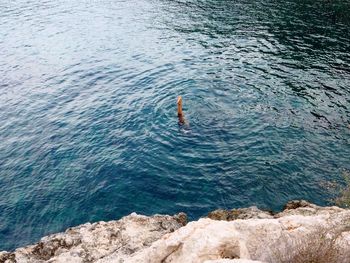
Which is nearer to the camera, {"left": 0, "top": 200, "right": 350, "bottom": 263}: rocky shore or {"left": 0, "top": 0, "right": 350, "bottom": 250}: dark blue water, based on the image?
{"left": 0, "top": 200, "right": 350, "bottom": 263}: rocky shore

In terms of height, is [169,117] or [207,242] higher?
[207,242]

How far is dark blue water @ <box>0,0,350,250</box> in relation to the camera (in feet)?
73.8

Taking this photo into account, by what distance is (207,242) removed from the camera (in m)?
10.5

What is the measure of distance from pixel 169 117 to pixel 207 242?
20.4 metres

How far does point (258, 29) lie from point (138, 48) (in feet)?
54.7

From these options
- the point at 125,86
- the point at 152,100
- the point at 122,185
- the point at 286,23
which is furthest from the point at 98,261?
the point at 286,23

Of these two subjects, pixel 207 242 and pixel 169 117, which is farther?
pixel 169 117

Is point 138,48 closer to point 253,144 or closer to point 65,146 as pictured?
point 65,146

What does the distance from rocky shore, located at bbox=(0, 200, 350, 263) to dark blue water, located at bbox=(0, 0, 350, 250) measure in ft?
15.0

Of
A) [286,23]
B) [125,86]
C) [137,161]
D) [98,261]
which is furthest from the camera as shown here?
[286,23]

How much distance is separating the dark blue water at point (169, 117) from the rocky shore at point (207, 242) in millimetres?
4587

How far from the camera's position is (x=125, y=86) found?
37.2 metres

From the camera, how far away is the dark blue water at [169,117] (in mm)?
22500

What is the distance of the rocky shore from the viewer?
10.3 m
